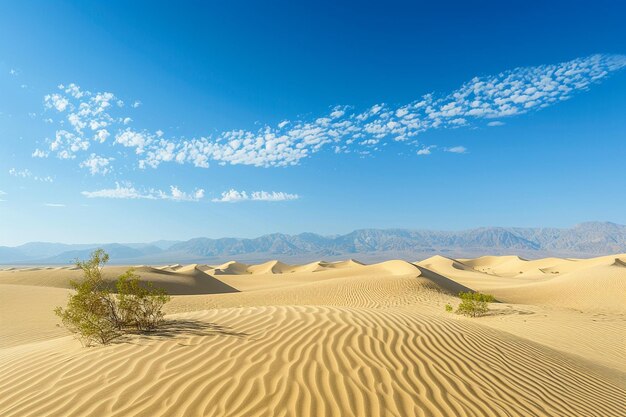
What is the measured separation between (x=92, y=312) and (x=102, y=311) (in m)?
0.18

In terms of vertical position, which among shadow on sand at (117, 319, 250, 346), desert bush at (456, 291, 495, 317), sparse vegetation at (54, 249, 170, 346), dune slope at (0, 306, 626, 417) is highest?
sparse vegetation at (54, 249, 170, 346)

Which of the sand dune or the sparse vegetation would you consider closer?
the sparse vegetation

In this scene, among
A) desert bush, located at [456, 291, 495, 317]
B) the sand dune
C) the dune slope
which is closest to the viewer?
the dune slope

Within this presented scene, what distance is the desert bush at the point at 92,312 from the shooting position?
632 cm

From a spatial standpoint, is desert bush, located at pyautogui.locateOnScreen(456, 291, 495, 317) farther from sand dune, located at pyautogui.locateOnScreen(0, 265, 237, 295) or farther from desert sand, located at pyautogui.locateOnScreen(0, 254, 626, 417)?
sand dune, located at pyautogui.locateOnScreen(0, 265, 237, 295)

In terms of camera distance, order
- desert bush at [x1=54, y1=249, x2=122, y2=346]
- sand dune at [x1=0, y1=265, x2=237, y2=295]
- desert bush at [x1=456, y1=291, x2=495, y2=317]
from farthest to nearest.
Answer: sand dune at [x1=0, y1=265, x2=237, y2=295] < desert bush at [x1=456, y1=291, x2=495, y2=317] < desert bush at [x1=54, y1=249, x2=122, y2=346]

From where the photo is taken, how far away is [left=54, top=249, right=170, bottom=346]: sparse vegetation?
20.9 feet

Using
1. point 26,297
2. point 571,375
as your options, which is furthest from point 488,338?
point 26,297

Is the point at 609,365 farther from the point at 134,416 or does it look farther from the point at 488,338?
the point at 134,416

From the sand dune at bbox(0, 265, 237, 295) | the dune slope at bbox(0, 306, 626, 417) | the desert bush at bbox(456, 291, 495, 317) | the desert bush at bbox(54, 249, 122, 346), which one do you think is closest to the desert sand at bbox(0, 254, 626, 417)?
the dune slope at bbox(0, 306, 626, 417)

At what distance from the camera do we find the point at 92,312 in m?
6.78

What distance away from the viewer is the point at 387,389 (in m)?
4.57

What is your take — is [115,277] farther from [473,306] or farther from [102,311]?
[473,306]

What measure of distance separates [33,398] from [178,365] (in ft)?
5.66
